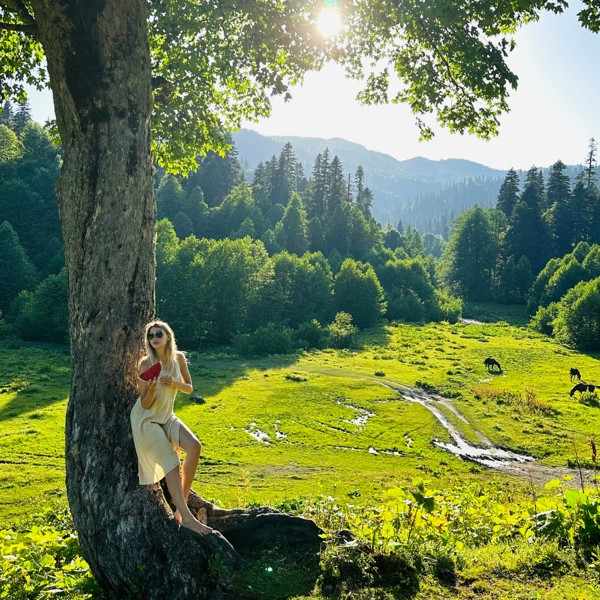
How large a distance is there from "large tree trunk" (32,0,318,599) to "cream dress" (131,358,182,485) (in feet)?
0.50

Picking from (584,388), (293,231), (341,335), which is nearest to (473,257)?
(293,231)

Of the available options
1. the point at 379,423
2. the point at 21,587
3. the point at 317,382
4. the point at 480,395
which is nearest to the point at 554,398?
the point at 480,395

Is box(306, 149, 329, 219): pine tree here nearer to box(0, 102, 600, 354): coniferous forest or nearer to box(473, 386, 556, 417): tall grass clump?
box(0, 102, 600, 354): coniferous forest

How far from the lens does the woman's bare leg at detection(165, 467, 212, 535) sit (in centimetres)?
604

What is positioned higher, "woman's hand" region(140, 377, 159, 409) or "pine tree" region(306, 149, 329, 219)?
"pine tree" region(306, 149, 329, 219)

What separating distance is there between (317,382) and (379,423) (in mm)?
11078

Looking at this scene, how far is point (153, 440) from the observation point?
6.21m

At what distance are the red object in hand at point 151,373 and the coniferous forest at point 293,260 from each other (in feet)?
193

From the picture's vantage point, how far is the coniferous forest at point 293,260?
6875 cm

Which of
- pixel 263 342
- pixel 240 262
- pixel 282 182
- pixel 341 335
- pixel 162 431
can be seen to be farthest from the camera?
pixel 282 182

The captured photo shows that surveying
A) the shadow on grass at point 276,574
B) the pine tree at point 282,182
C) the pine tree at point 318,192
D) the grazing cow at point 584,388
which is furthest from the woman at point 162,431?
the pine tree at point 282,182

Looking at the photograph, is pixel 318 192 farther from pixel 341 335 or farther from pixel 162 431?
pixel 162 431

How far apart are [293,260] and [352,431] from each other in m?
51.2

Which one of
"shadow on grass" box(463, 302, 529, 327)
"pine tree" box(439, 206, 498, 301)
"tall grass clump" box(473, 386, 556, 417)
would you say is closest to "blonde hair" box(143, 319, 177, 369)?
"tall grass clump" box(473, 386, 556, 417)
